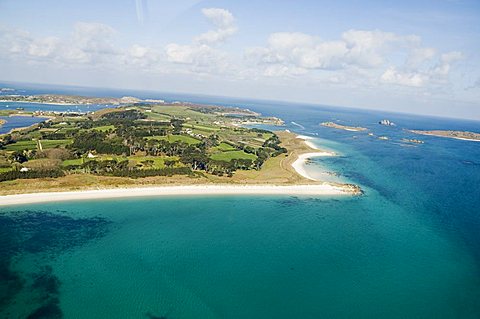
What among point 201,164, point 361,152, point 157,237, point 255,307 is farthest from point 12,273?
point 361,152

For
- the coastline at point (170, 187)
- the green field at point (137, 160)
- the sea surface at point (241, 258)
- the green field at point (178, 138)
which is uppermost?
the green field at point (178, 138)

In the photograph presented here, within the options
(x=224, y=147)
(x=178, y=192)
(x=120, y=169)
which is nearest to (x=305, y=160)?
(x=224, y=147)

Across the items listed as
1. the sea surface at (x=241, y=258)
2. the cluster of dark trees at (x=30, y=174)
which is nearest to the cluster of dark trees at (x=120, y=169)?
the cluster of dark trees at (x=30, y=174)

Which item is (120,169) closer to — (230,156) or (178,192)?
(178,192)

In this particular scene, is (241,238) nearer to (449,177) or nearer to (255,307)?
(255,307)

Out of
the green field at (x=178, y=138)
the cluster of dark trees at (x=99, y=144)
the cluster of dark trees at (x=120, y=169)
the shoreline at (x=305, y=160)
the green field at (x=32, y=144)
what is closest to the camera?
the cluster of dark trees at (x=120, y=169)

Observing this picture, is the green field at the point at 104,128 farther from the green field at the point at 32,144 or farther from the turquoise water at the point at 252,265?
the turquoise water at the point at 252,265

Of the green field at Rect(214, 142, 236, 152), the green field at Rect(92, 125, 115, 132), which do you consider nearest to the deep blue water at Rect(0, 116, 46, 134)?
the green field at Rect(92, 125, 115, 132)

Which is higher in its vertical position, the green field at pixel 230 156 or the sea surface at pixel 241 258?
the green field at pixel 230 156
